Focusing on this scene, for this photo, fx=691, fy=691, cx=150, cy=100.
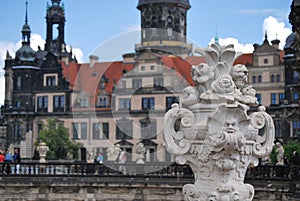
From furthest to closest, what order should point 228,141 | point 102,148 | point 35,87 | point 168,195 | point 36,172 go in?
point 35,87 < point 102,148 < point 36,172 < point 168,195 < point 228,141

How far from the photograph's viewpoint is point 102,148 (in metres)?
58.8

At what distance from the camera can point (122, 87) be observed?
64.3m

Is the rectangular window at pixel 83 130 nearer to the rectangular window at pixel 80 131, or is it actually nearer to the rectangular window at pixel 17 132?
the rectangular window at pixel 80 131

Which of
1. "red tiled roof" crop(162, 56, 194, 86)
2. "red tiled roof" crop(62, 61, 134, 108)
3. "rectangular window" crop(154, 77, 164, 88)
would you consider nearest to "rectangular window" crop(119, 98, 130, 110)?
"red tiled roof" crop(62, 61, 134, 108)

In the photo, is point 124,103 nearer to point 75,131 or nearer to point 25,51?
point 75,131

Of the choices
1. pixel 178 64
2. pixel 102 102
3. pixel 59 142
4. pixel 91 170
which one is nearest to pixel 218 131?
pixel 91 170

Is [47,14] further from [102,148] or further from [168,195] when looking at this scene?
[168,195]

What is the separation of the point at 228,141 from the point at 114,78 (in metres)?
57.3

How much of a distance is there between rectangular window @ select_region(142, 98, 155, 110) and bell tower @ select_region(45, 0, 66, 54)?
20088 mm

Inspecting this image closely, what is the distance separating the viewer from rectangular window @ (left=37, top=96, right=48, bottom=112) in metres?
69.9

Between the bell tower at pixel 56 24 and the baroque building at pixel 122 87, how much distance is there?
30.2 feet

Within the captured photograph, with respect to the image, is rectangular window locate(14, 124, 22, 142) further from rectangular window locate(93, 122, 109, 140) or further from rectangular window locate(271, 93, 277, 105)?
rectangular window locate(271, 93, 277, 105)

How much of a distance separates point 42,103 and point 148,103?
11.6m

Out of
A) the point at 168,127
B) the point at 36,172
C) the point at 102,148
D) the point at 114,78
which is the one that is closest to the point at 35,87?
the point at 114,78
